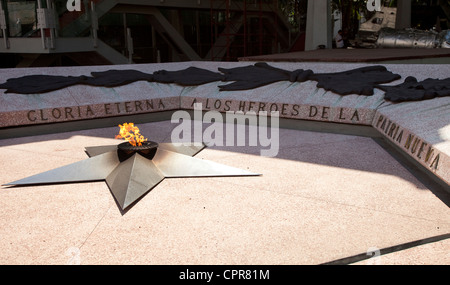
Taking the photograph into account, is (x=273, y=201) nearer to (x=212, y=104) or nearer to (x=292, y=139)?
(x=292, y=139)

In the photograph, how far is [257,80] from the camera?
887 centimetres

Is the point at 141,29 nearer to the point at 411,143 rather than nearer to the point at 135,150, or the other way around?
the point at 135,150

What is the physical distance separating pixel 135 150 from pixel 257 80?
14.0ft

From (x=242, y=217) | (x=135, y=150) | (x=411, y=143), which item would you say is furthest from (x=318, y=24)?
(x=242, y=217)

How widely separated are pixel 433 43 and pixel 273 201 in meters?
17.8

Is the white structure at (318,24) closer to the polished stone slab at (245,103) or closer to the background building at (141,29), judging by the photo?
the background building at (141,29)

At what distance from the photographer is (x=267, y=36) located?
27000 millimetres

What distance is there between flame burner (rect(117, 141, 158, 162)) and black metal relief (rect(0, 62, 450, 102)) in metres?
3.61

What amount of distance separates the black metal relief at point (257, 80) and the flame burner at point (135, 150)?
361cm

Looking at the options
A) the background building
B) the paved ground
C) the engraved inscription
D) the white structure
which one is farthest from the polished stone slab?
the white structure

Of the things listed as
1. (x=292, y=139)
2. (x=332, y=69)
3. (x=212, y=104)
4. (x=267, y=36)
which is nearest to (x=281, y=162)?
(x=292, y=139)

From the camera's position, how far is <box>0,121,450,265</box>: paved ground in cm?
333

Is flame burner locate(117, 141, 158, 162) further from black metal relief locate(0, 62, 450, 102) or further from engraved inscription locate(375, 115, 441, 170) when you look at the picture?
black metal relief locate(0, 62, 450, 102)

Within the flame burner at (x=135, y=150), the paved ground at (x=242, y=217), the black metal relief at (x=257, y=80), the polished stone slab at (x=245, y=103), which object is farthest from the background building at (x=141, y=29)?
the flame burner at (x=135, y=150)
